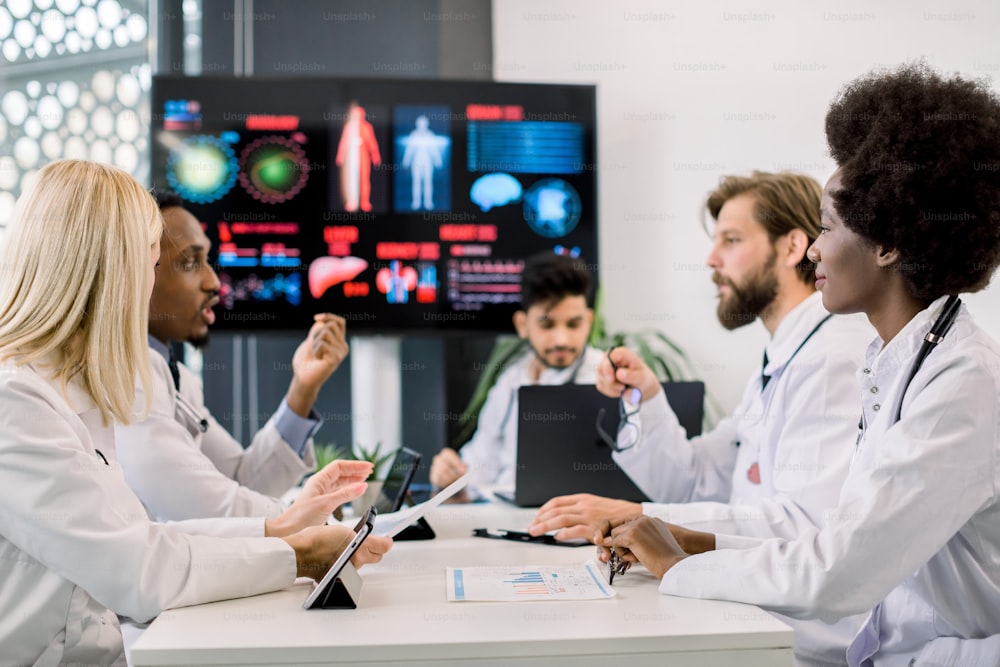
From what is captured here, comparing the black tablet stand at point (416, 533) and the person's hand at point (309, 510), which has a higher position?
the person's hand at point (309, 510)

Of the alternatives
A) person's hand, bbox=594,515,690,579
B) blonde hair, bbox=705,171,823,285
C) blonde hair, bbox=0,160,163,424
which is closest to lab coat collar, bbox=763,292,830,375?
blonde hair, bbox=705,171,823,285

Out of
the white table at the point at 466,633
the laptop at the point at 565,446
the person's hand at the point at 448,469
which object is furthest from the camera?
the person's hand at the point at 448,469

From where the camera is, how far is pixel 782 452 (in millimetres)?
1930

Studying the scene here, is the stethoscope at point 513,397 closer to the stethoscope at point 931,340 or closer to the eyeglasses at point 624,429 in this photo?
the eyeglasses at point 624,429

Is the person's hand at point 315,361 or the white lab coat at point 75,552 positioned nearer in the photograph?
the white lab coat at point 75,552

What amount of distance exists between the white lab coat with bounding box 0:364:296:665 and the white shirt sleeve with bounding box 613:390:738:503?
1134mm

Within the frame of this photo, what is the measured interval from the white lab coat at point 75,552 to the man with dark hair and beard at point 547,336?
7.70 feet

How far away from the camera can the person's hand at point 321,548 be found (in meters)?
1.48

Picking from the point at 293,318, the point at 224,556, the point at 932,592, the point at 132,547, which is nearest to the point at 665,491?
the point at 932,592

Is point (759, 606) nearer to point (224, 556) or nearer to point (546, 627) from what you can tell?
point (546, 627)

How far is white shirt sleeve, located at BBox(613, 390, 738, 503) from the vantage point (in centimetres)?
230

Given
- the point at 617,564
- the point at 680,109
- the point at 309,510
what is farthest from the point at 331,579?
the point at 680,109

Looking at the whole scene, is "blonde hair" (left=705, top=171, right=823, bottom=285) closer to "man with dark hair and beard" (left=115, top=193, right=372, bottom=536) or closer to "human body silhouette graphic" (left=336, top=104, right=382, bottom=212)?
"man with dark hair and beard" (left=115, top=193, right=372, bottom=536)

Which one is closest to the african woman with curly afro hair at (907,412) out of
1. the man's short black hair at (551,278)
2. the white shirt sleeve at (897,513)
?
the white shirt sleeve at (897,513)
